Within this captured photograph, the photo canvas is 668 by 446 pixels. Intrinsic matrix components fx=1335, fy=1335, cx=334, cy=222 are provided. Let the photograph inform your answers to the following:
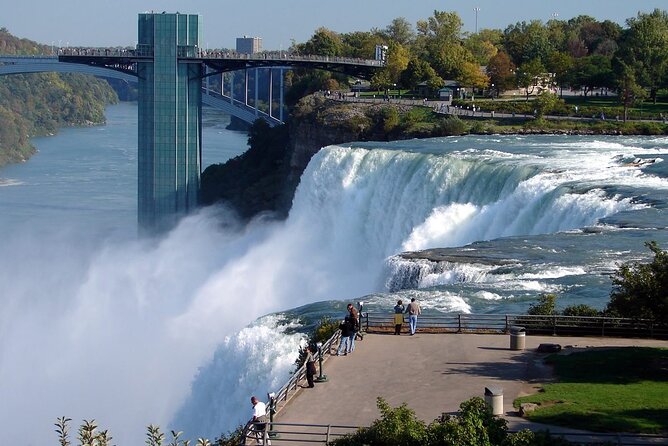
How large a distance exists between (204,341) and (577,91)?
47.2 meters

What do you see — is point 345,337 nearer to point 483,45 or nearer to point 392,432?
point 392,432

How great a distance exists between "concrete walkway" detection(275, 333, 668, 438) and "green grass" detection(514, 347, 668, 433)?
325 millimetres

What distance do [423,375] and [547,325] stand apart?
3024 mm

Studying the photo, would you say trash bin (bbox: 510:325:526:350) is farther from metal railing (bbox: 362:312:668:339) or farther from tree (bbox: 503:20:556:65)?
tree (bbox: 503:20:556:65)

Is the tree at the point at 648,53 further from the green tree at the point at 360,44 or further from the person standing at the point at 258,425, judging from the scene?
the person standing at the point at 258,425

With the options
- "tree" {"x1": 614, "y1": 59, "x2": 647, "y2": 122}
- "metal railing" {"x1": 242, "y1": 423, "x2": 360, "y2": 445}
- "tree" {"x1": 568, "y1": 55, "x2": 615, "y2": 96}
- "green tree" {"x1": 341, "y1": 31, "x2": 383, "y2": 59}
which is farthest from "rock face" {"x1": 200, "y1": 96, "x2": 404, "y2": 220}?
"metal railing" {"x1": 242, "y1": 423, "x2": 360, "y2": 445}

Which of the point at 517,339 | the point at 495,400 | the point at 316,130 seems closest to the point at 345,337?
the point at 517,339

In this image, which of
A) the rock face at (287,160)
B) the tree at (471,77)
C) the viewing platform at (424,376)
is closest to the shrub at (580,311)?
the viewing platform at (424,376)

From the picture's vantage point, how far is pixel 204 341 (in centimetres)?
2938

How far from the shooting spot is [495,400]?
1509 cm

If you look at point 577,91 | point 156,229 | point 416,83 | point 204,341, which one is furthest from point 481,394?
point 577,91

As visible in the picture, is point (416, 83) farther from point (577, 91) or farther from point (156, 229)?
point (156, 229)

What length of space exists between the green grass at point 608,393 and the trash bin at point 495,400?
42 centimetres

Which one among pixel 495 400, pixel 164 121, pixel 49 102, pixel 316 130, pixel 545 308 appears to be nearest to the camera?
pixel 495 400
